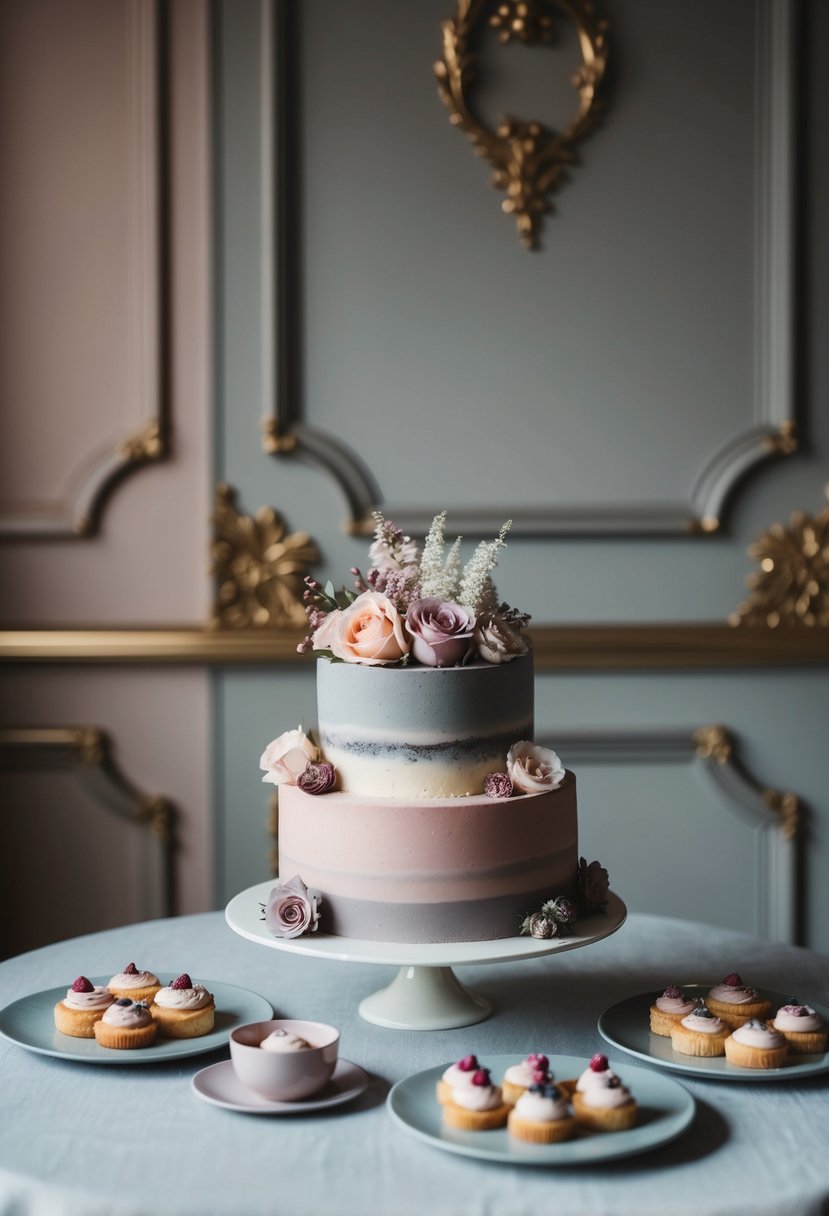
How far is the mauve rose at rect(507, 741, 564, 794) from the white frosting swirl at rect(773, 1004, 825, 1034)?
0.36m

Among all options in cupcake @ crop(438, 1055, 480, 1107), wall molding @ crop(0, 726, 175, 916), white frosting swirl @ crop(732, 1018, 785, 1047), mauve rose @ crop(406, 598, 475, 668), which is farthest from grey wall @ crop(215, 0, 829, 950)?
cupcake @ crop(438, 1055, 480, 1107)

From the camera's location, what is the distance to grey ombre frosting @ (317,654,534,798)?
5.08 feet

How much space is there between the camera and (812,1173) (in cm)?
121

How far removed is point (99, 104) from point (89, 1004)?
86.1 inches

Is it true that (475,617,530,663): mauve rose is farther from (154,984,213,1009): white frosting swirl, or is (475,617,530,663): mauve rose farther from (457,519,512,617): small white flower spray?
(154,984,213,1009): white frosting swirl

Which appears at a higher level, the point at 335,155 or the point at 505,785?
the point at 335,155

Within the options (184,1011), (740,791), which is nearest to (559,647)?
(740,791)

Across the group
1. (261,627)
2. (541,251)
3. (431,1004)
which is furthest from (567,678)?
(431,1004)

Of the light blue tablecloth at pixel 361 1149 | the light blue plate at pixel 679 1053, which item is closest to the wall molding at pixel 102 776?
the light blue tablecloth at pixel 361 1149

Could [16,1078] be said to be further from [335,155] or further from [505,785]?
[335,155]

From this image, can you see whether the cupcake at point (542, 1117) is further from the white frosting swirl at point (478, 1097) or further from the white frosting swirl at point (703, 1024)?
the white frosting swirl at point (703, 1024)

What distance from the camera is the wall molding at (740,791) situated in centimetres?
305

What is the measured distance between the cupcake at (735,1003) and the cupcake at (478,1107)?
37 cm

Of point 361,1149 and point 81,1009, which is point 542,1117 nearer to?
point 361,1149
